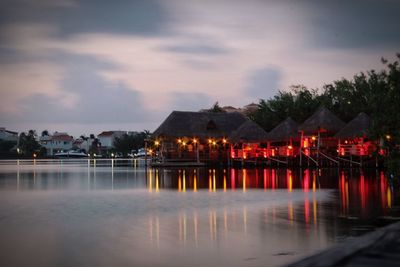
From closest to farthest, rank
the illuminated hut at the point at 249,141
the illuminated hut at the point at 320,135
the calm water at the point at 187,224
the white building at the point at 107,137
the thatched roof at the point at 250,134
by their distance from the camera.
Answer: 1. the calm water at the point at 187,224
2. the illuminated hut at the point at 320,135
3. the illuminated hut at the point at 249,141
4. the thatched roof at the point at 250,134
5. the white building at the point at 107,137

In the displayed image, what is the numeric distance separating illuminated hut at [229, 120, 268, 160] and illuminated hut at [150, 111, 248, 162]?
254 centimetres

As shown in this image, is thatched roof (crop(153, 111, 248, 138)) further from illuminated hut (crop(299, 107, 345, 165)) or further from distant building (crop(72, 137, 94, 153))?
distant building (crop(72, 137, 94, 153))

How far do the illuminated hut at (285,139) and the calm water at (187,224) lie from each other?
2034 cm

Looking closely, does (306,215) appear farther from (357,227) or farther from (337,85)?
(337,85)

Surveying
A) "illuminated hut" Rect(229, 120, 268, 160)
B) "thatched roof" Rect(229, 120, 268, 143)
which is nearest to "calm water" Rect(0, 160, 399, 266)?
"illuminated hut" Rect(229, 120, 268, 160)

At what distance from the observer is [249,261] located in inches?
381

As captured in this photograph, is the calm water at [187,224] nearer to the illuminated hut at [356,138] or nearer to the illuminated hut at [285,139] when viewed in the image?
the illuminated hut at [356,138]

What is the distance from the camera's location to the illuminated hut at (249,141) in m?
48.1

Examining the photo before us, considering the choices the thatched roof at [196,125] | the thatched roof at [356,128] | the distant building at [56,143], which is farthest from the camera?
the distant building at [56,143]

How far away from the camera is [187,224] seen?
46.5ft

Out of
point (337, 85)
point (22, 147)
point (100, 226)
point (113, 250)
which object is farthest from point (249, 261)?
point (22, 147)

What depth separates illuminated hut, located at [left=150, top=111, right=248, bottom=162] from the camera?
53.1m

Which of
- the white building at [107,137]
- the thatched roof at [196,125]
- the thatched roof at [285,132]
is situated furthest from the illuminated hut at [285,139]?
the white building at [107,137]

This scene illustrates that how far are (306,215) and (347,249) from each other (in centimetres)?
996
